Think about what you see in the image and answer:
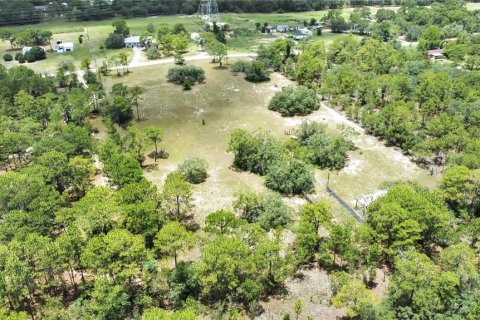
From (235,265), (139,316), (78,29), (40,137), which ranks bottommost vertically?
(139,316)

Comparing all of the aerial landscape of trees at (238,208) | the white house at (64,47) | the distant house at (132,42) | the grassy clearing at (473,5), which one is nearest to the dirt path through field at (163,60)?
the distant house at (132,42)

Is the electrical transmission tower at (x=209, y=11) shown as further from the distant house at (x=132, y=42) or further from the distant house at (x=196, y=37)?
the distant house at (x=132, y=42)

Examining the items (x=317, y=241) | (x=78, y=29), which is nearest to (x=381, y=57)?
(x=317, y=241)

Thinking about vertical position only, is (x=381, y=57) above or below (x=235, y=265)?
above

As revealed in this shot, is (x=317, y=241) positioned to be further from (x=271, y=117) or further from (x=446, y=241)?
(x=271, y=117)

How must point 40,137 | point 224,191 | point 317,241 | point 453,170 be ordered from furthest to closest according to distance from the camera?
point 40,137, point 224,191, point 453,170, point 317,241

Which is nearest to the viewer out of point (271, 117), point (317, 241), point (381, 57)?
point (317, 241)
